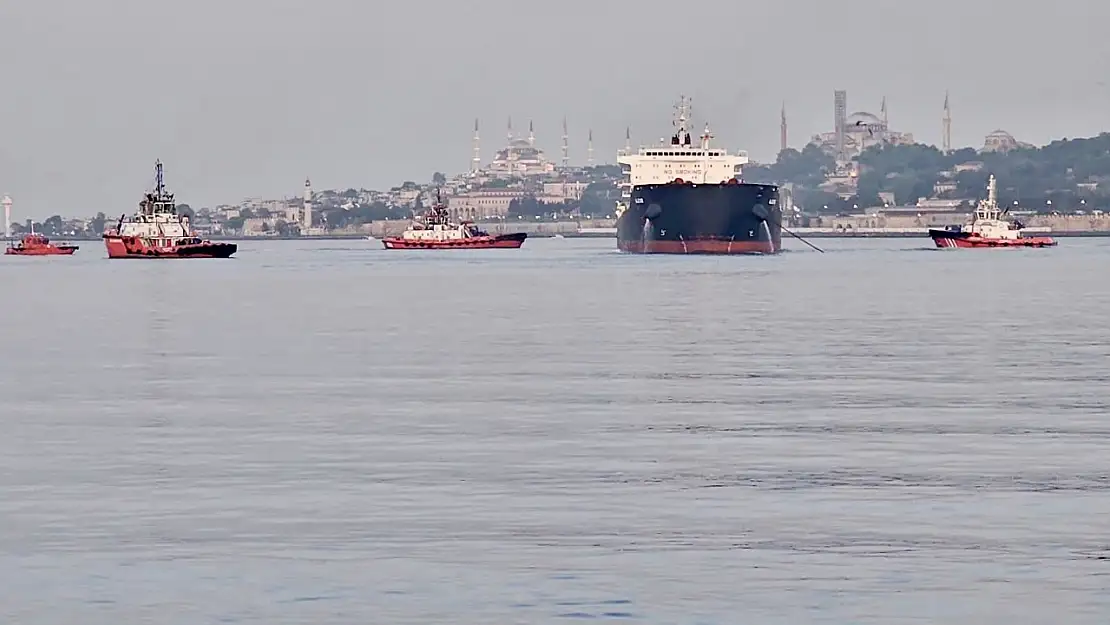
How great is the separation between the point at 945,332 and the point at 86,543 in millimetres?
33060

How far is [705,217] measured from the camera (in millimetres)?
132750

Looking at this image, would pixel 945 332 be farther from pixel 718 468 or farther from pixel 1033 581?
pixel 1033 581

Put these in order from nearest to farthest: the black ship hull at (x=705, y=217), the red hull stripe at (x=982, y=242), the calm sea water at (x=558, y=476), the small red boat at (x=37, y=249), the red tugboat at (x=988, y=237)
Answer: the calm sea water at (x=558, y=476), the black ship hull at (x=705, y=217), the red hull stripe at (x=982, y=242), the red tugboat at (x=988, y=237), the small red boat at (x=37, y=249)

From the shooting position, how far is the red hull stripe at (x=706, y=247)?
136 metres

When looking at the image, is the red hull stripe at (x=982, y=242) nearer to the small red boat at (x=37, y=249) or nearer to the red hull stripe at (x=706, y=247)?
the red hull stripe at (x=706, y=247)

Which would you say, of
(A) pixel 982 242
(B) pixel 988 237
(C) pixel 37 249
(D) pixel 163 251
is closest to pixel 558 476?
(D) pixel 163 251

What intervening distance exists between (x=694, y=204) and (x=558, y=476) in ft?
355

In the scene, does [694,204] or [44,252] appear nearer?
[694,204]

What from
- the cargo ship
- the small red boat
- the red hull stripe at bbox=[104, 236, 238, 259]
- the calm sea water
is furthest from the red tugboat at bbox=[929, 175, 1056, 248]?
the calm sea water

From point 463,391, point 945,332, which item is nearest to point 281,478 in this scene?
point 463,391

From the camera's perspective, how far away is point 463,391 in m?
33.7

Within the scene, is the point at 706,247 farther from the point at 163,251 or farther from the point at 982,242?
the point at 982,242

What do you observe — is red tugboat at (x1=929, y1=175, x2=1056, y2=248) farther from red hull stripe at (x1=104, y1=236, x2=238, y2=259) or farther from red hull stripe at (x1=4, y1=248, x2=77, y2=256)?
red hull stripe at (x1=4, y1=248, x2=77, y2=256)

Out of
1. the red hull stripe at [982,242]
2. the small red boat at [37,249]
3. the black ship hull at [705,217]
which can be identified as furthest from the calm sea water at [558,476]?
the small red boat at [37,249]
